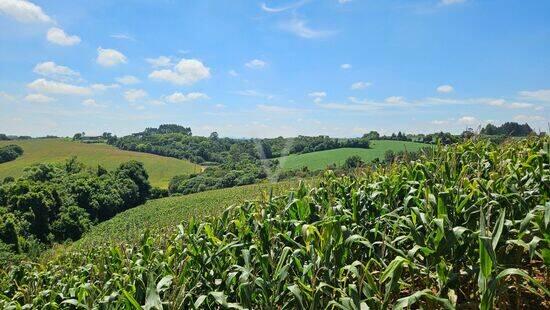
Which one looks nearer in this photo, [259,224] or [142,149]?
[259,224]

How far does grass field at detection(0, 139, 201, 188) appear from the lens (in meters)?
102

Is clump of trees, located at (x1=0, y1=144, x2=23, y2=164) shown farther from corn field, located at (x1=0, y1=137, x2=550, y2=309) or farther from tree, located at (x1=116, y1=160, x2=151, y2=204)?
corn field, located at (x1=0, y1=137, x2=550, y2=309)

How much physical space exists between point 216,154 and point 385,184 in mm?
129291

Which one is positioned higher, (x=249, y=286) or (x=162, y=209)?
(x=249, y=286)

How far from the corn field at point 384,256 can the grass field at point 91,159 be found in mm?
96088

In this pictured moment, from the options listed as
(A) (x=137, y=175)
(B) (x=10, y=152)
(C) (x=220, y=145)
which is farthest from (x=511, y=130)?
(C) (x=220, y=145)

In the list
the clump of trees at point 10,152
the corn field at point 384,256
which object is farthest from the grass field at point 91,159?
the corn field at point 384,256

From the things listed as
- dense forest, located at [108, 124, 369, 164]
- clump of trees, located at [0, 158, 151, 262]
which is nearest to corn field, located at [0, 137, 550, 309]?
clump of trees, located at [0, 158, 151, 262]

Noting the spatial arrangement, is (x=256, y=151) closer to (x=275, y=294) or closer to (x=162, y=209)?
(x=162, y=209)

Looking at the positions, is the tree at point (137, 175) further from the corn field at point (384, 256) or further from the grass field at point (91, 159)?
the corn field at point (384, 256)

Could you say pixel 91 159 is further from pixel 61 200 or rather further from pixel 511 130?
pixel 511 130

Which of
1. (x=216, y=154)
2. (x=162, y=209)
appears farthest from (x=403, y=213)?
(x=216, y=154)

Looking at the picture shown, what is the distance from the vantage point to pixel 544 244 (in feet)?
9.79

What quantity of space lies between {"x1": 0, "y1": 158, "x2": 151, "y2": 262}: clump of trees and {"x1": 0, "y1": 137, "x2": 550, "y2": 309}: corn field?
163 feet
